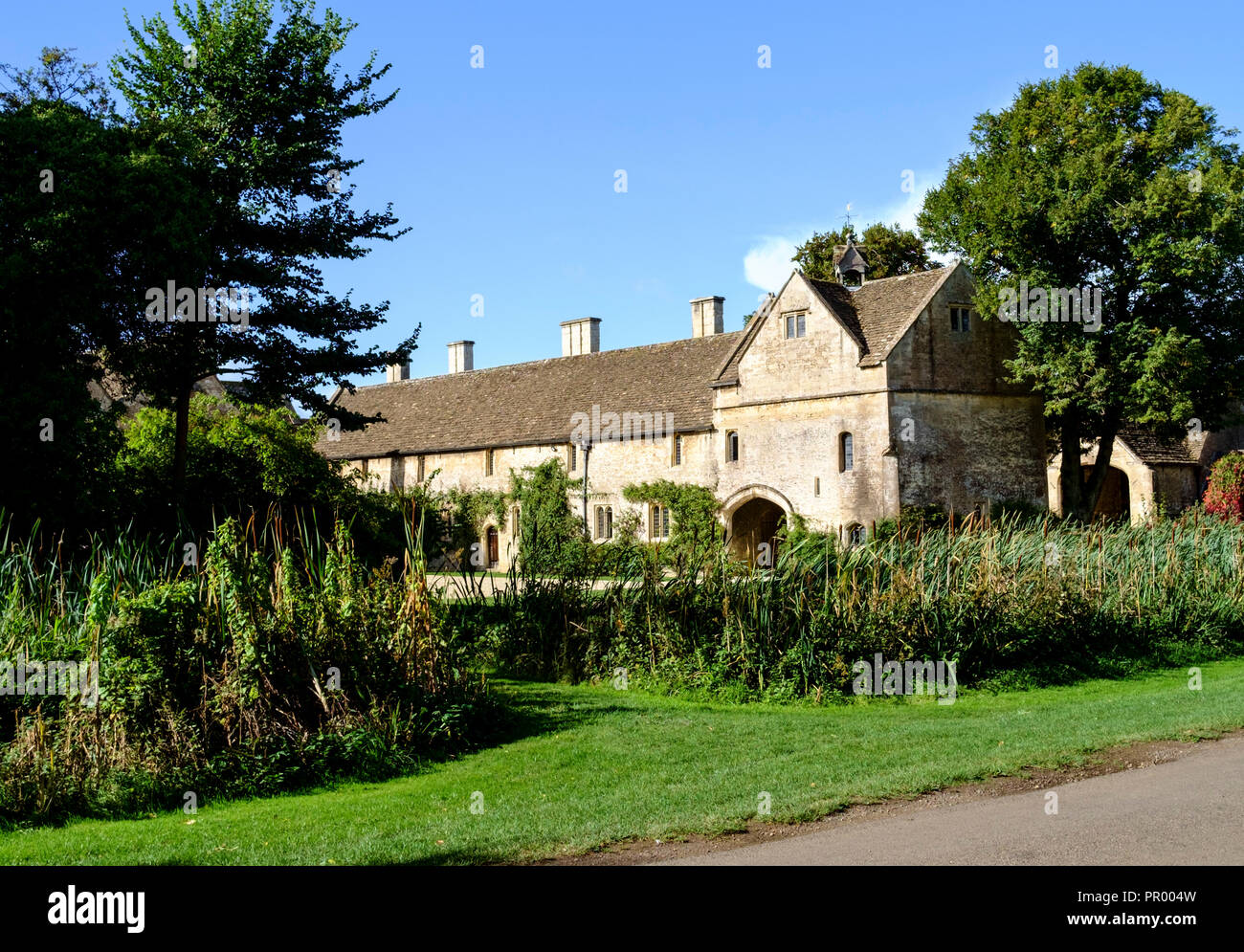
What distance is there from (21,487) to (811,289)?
24.8 meters

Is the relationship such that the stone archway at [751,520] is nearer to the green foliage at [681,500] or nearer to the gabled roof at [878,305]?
the green foliage at [681,500]

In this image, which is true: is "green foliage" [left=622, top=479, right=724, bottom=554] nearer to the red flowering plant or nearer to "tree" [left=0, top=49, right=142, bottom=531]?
the red flowering plant

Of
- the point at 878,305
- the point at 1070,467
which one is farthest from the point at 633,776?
the point at 1070,467

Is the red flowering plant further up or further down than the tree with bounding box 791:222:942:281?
further down

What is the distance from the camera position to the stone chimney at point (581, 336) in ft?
170

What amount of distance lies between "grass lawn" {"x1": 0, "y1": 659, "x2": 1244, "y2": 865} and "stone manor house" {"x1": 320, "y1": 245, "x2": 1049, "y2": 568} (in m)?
16.3

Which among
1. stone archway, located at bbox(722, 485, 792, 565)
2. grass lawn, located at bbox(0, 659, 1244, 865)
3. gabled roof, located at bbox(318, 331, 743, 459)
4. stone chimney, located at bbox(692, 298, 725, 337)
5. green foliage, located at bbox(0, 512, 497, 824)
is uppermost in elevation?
stone chimney, located at bbox(692, 298, 725, 337)

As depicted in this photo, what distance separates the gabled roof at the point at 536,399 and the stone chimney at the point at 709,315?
226 centimetres

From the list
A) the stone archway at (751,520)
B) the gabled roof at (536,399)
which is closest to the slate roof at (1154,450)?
the stone archway at (751,520)

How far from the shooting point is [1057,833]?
24.3 feet

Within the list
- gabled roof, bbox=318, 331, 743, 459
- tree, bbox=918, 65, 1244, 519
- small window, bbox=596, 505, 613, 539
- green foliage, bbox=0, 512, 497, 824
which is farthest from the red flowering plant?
green foliage, bbox=0, 512, 497, 824

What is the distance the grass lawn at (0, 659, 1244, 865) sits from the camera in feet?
25.5

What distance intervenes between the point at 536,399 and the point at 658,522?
10.2 meters
